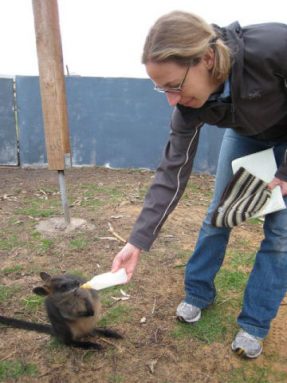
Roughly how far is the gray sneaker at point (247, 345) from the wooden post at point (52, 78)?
287cm

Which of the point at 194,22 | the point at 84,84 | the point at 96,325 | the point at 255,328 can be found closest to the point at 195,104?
the point at 194,22

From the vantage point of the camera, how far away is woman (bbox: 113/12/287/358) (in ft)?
6.43

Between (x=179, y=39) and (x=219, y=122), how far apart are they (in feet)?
2.43

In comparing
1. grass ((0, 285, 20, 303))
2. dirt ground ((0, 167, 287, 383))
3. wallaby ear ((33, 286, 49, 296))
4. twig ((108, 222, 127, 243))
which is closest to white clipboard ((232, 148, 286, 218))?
dirt ground ((0, 167, 287, 383))

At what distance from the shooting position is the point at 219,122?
250cm

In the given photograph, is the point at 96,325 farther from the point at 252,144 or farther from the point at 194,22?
the point at 194,22

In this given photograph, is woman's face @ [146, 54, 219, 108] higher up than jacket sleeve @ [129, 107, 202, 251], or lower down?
higher up

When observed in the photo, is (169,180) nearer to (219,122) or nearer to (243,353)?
(219,122)

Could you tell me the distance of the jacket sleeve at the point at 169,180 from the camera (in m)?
2.55

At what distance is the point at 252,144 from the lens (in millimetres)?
2834

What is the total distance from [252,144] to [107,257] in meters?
2.14

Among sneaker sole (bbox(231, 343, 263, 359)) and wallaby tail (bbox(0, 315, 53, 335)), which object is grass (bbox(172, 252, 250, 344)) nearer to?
sneaker sole (bbox(231, 343, 263, 359))

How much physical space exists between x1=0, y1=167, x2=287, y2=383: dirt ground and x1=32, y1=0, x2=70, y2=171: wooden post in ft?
3.48

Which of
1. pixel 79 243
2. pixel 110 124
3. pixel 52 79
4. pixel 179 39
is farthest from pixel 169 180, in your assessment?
pixel 110 124
